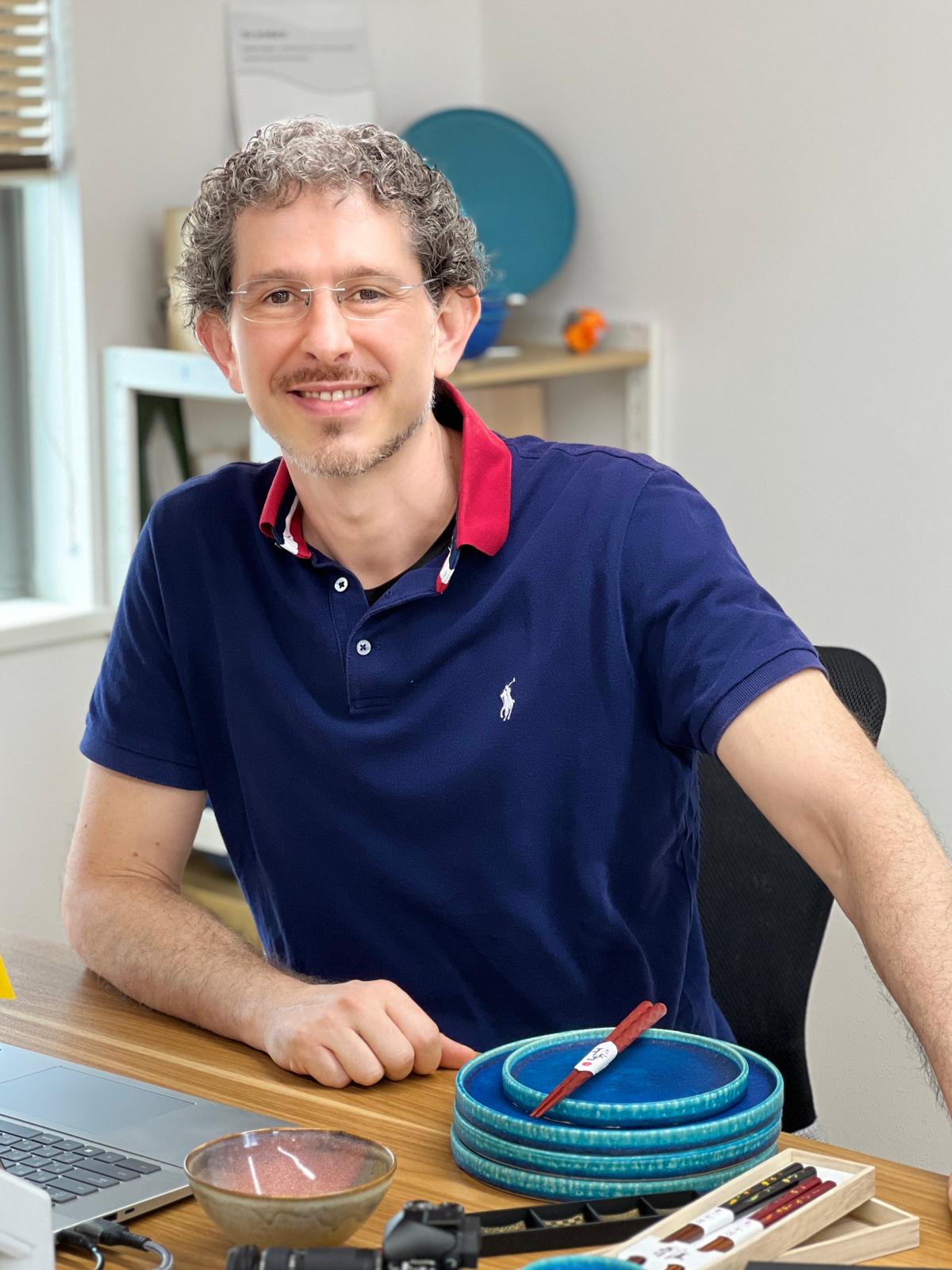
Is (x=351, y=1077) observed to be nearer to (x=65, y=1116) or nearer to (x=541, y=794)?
(x=65, y=1116)

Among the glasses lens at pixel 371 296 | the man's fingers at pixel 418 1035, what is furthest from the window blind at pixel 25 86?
the man's fingers at pixel 418 1035

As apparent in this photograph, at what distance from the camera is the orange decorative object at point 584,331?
298 centimetres

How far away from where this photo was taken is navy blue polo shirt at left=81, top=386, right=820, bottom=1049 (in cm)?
145

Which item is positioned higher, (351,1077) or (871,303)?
(871,303)

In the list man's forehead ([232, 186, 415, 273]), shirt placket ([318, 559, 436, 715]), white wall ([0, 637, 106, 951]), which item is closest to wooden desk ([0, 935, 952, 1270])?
shirt placket ([318, 559, 436, 715])

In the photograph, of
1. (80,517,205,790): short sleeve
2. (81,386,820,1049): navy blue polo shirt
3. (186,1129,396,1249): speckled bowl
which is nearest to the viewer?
(186,1129,396,1249): speckled bowl

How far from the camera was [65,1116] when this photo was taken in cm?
114

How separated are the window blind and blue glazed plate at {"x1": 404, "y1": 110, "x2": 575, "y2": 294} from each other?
676 millimetres

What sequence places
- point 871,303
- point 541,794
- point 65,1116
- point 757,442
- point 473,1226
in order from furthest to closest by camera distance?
point 757,442
point 871,303
point 541,794
point 65,1116
point 473,1226

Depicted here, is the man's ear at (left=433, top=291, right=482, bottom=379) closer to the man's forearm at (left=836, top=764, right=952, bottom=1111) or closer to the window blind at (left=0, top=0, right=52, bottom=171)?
the man's forearm at (left=836, top=764, right=952, bottom=1111)

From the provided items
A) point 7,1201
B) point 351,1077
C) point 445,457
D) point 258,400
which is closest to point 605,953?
point 351,1077

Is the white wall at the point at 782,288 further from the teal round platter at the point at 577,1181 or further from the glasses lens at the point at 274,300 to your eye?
the teal round platter at the point at 577,1181

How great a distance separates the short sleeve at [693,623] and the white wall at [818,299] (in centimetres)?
130

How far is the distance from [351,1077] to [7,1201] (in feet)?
1.19
